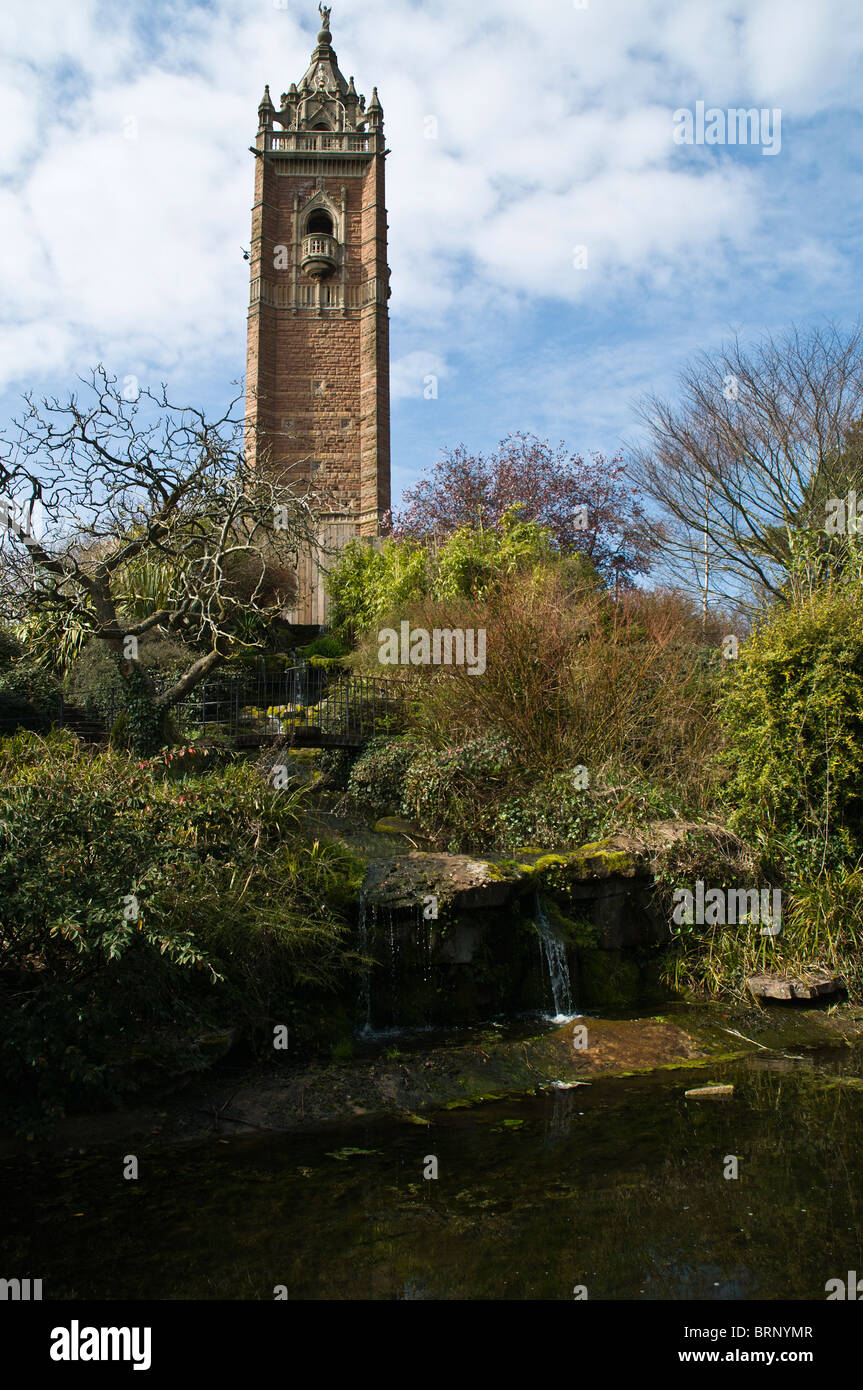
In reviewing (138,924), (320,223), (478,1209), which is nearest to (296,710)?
(138,924)

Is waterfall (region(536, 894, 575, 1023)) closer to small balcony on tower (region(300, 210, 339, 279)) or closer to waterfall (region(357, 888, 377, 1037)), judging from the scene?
waterfall (region(357, 888, 377, 1037))

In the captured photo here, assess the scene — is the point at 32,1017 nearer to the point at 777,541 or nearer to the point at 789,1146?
the point at 789,1146

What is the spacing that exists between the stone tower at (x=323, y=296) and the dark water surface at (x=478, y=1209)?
22.4 metres

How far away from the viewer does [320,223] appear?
1180 inches

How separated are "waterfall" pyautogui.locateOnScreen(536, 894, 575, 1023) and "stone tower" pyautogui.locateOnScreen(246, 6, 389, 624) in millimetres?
19590

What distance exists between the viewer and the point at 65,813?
219 inches

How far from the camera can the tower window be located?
29703 mm

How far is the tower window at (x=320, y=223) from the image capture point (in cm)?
2970

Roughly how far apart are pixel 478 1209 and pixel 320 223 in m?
31.8

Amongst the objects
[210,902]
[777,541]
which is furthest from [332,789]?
[777,541]

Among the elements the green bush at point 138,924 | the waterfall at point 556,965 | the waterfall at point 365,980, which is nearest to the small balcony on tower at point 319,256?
the green bush at point 138,924

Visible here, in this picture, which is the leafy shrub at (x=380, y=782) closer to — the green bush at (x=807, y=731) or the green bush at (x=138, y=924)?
the green bush at (x=138, y=924)
